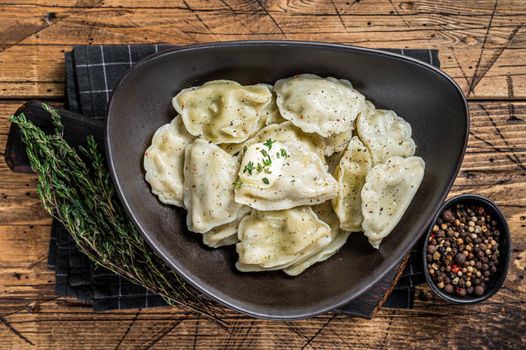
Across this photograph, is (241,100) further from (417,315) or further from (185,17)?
(417,315)

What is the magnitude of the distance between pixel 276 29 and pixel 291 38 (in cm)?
9

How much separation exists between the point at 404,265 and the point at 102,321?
1585 millimetres

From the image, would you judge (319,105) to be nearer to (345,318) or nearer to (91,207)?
(91,207)

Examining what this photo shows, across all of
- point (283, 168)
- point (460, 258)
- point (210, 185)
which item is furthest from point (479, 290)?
point (210, 185)

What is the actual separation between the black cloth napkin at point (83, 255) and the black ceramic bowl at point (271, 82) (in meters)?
0.33

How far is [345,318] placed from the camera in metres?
3.43

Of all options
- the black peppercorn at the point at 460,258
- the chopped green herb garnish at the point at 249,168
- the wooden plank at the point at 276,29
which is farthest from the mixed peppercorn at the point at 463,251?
the chopped green herb garnish at the point at 249,168

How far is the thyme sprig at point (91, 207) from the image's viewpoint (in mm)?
2820

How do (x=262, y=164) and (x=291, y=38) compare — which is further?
(x=291, y=38)

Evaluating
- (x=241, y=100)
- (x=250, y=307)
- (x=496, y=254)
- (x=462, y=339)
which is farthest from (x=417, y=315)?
(x=241, y=100)

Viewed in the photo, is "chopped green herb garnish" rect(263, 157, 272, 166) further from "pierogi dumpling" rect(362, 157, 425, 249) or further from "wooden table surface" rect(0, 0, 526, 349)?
"wooden table surface" rect(0, 0, 526, 349)

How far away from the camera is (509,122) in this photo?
11.2 feet

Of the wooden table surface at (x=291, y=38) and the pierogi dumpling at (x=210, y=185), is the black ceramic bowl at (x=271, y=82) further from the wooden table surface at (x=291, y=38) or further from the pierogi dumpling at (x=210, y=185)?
the wooden table surface at (x=291, y=38)

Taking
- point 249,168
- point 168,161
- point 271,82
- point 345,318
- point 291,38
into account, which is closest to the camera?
point 249,168
